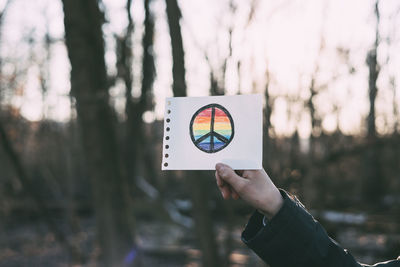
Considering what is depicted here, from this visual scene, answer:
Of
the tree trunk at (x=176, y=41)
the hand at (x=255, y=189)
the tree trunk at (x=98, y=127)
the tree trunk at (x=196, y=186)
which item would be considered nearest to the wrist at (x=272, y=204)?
the hand at (x=255, y=189)

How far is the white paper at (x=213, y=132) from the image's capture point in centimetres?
137

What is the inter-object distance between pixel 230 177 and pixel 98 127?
299 centimetres

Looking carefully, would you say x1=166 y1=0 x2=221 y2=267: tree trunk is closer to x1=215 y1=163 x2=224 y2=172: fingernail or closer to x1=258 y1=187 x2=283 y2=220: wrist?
x1=215 y1=163 x2=224 y2=172: fingernail

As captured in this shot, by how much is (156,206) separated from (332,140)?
565 cm

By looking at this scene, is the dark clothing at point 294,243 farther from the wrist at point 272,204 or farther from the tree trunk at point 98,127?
the tree trunk at point 98,127

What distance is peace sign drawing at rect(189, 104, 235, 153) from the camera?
1.40 metres

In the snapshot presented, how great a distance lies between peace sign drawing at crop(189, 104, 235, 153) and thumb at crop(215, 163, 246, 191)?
136 mm

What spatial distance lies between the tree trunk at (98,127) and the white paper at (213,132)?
2694 mm

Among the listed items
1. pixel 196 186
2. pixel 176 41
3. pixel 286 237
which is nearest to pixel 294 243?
pixel 286 237

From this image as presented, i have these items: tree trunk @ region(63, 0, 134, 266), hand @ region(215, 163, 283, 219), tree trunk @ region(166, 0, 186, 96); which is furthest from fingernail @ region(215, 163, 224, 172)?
tree trunk @ region(63, 0, 134, 266)

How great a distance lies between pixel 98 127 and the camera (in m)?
3.97

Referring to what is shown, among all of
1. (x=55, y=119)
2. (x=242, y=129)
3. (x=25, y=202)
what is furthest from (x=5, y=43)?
(x=242, y=129)

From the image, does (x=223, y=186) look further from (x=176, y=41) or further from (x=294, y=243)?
(x=176, y=41)

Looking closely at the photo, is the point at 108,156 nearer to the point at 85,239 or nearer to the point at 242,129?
the point at 242,129
